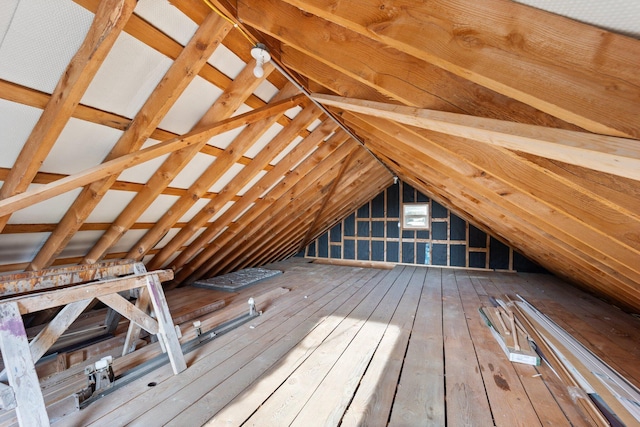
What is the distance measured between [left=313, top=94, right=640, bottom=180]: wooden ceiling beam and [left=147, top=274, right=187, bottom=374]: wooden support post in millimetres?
2186

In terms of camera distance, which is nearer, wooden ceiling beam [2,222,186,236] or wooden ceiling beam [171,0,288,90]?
wooden ceiling beam [171,0,288,90]

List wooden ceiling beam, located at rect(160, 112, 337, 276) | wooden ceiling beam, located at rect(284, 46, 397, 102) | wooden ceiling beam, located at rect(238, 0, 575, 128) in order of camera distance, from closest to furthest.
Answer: wooden ceiling beam, located at rect(238, 0, 575, 128), wooden ceiling beam, located at rect(284, 46, 397, 102), wooden ceiling beam, located at rect(160, 112, 337, 276)

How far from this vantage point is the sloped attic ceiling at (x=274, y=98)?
0.74m

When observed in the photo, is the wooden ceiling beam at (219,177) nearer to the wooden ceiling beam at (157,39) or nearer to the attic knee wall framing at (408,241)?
the wooden ceiling beam at (157,39)

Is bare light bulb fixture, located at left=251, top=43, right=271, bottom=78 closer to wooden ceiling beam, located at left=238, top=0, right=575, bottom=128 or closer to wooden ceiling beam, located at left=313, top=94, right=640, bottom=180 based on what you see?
wooden ceiling beam, located at left=238, top=0, right=575, bottom=128

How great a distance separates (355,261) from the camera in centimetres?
771

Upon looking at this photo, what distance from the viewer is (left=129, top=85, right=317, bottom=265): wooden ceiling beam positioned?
257cm

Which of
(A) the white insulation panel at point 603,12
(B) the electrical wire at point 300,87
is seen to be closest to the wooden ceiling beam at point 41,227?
(B) the electrical wire at point 300,87

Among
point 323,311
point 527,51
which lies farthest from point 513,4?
point 323,311

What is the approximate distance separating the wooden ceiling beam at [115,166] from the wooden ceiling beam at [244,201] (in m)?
0.87

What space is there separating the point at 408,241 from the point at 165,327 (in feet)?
20.4

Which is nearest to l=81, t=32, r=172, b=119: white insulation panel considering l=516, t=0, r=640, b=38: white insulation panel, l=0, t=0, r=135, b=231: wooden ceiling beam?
l=0, t=0, r=135, b=231: wooden ceiling beam

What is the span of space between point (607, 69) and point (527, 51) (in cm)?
18

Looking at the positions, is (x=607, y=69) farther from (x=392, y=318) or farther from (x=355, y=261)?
(x=355, y=261)
